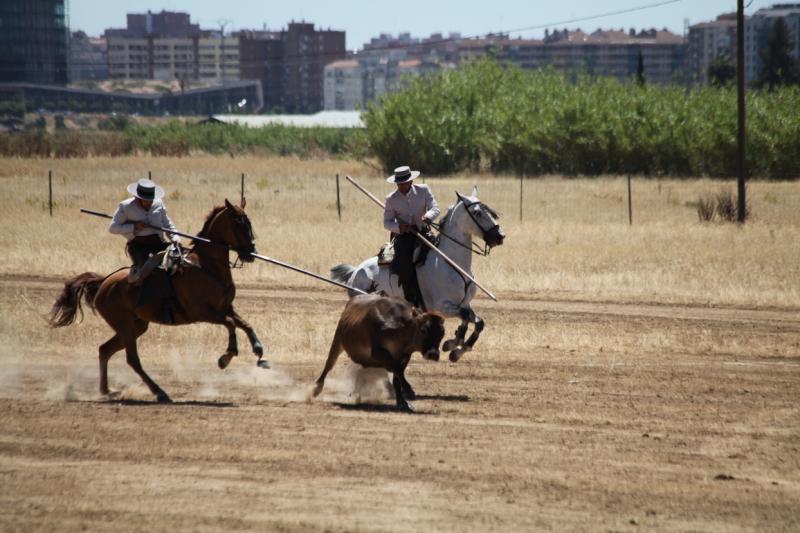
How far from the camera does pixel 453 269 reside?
14.5 metres

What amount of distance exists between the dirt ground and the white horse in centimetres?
95

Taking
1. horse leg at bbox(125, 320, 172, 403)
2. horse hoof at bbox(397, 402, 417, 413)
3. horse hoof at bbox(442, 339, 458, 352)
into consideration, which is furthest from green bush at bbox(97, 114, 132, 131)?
horse hoof at bbox(397, 402, 417, 413)

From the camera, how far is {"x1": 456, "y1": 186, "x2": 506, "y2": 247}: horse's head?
14.2 metres

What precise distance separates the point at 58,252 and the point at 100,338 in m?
10.5

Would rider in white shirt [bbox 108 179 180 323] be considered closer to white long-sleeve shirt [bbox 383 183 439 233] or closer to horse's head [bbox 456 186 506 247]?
white long-sleeve shirt [bbox 383 183 439 233]

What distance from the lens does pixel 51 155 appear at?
71875mm

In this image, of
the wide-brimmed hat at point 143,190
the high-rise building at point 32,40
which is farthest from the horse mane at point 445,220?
the high-rise building at point 32,40

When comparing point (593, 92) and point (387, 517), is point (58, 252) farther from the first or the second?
point (593, 92)

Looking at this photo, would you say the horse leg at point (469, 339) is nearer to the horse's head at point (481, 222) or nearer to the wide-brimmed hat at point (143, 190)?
the horse's head at point (481, 222)

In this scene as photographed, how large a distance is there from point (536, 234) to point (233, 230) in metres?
19.6

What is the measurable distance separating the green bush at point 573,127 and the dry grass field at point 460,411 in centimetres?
2862

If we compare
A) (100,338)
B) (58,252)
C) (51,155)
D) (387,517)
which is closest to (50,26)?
(51,155)

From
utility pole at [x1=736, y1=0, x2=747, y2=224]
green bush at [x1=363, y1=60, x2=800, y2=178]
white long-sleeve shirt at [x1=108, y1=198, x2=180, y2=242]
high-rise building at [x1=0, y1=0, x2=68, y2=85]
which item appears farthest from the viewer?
high-rise building at [x1=0, y1=0, x2=68, y2=85]

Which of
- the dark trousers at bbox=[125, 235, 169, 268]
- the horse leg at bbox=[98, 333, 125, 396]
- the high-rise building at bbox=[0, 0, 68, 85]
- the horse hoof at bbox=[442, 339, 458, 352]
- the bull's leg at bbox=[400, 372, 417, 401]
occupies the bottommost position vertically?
the bull's leg at bbox=[400, 372, 417, 401]
